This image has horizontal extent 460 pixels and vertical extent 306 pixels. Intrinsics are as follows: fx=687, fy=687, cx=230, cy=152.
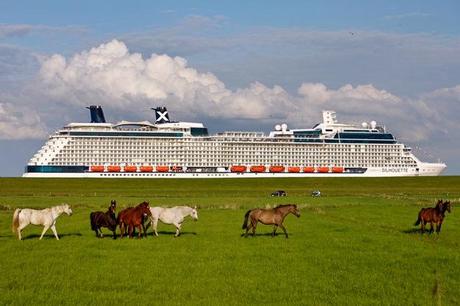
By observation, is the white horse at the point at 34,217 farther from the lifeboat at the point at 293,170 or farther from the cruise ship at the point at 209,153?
the lifeboat at the point at 293,170

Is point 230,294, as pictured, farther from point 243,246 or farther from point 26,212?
point 26,212

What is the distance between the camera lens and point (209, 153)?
157m

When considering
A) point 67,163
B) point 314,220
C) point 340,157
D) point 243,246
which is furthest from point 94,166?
point 243,246

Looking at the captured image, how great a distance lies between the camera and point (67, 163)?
15350cm

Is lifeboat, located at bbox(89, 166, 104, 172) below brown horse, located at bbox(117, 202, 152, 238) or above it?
above

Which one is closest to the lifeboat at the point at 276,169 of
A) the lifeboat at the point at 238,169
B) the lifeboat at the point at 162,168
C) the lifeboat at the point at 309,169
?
the lifeboat at the point at 309,169

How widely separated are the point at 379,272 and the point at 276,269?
2.45 meters

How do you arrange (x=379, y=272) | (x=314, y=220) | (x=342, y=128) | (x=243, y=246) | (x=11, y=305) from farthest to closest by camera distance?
(x=342, y=128) < (x=314, y=220) < (x=243, y=246) < (x=379, y=272) < (x=11, y=305)

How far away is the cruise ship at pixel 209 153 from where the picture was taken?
154m

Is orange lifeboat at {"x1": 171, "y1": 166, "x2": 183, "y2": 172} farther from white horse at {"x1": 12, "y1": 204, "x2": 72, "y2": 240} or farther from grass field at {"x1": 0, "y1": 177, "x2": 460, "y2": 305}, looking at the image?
white horse at {"x1": 12, "y1": 204, "x2": 72, "y2": 240}

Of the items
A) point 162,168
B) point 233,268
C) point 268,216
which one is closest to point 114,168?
point 162,168

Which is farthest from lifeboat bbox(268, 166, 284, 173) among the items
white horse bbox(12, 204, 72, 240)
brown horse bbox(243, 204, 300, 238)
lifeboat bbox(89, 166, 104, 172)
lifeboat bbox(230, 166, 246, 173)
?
white horse bbox(12, 204, 72, 240)

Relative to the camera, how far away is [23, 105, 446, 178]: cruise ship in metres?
154

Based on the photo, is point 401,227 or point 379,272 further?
point 401,227
